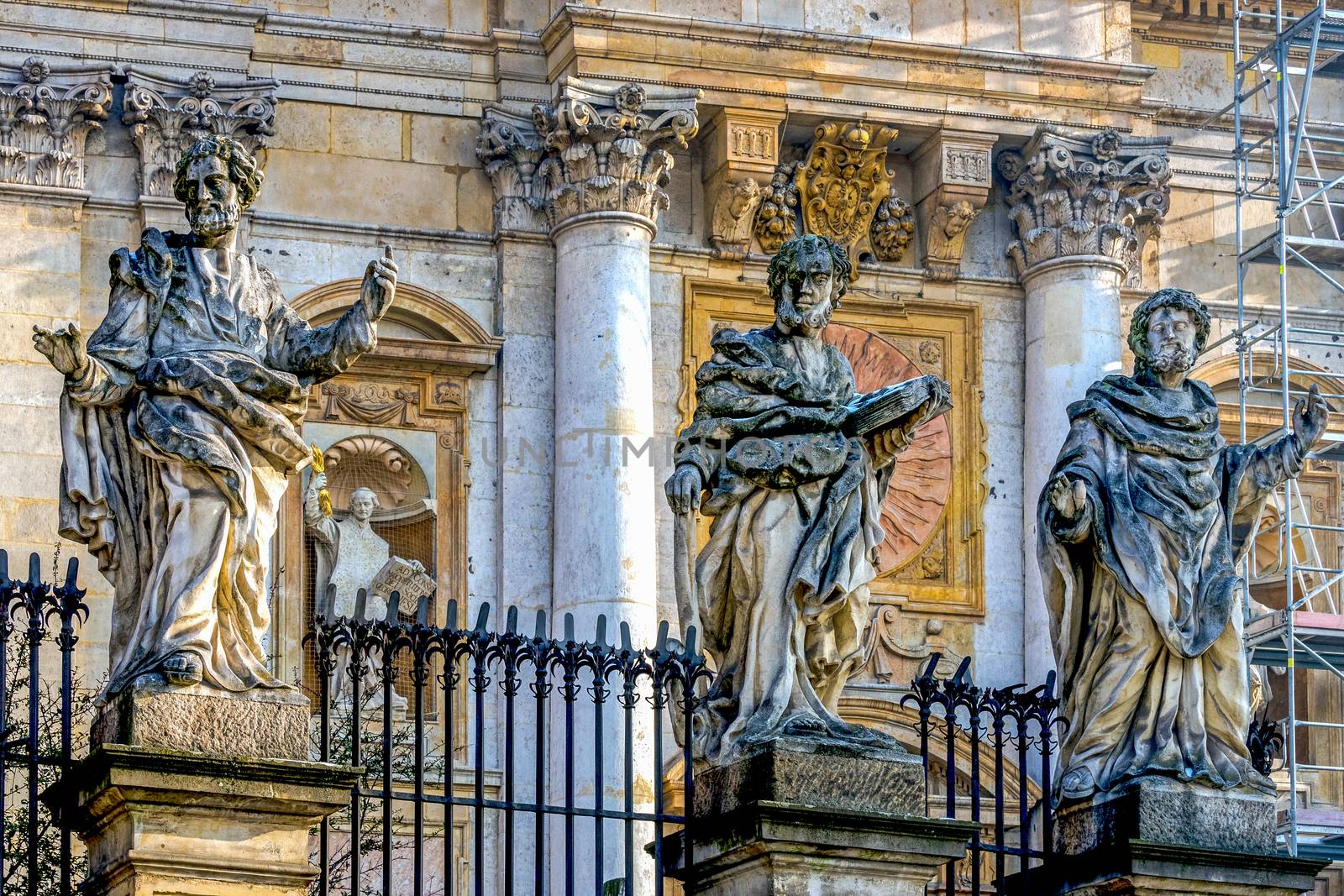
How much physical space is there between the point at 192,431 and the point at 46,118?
8.69 meters

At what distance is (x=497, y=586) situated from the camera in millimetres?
22734

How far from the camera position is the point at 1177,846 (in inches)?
594

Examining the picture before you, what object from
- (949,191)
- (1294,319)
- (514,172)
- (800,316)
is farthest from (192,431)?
(1294,319)

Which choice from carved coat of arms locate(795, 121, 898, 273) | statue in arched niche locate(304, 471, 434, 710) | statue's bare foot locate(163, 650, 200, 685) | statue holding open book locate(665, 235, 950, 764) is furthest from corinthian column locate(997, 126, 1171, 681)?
statue's bare foot locate(163, 650, 200, 685)

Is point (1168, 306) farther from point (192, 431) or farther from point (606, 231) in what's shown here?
point (606, 231)

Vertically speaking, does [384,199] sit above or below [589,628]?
above

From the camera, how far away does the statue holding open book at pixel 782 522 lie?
14.7 meters

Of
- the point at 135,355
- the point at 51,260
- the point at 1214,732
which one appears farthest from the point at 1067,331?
the point at 135,355

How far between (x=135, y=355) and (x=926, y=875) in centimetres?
390

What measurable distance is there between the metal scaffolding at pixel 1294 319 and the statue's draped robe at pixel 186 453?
31.5ft

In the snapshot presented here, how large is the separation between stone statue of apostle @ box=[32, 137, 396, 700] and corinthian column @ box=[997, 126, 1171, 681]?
9992mm

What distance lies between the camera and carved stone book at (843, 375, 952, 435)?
587 inches

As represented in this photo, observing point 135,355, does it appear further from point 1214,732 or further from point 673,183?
point 673,183

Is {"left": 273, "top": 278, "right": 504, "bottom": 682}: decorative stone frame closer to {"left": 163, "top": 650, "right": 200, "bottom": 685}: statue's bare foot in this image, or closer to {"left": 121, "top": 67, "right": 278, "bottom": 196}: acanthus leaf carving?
{"left": 121, "top": 67, "right": 278, "bottom": 196}: acanthus leaf carving
